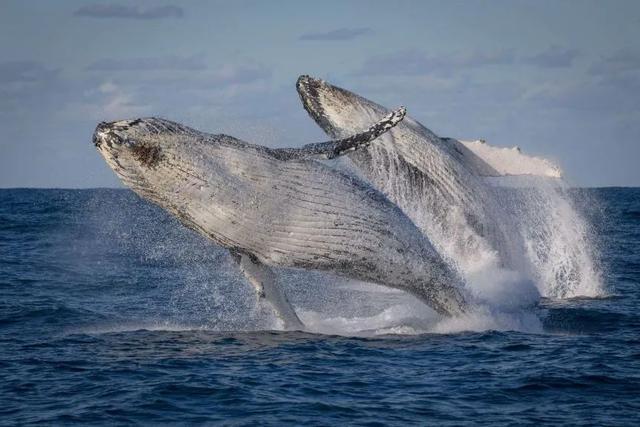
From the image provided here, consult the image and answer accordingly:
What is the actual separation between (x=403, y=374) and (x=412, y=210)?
523cm

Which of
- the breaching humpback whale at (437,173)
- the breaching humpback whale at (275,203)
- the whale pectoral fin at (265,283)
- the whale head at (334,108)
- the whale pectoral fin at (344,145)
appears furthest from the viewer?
the whale head at (334,108)

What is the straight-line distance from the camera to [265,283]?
13.7 m

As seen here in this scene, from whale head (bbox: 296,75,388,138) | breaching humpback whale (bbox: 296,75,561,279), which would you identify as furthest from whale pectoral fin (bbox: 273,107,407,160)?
whale head (bbox: 296,75,388,138)

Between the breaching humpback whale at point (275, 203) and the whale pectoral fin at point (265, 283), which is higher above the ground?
the breaching humpback whale at point (275, 203)

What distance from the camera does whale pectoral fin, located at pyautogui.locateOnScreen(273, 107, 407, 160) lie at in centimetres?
1297

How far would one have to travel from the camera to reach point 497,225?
16375mm

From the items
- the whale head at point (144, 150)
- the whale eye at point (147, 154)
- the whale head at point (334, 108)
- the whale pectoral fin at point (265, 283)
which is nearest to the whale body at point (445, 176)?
the whale head at point (334, 108)

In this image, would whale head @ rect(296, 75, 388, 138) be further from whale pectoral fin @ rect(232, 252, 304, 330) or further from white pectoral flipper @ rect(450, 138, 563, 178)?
whale pectoral fin @ rect(232, 252, 304, 330)

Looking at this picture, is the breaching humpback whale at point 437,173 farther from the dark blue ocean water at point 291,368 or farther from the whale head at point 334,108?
the dark blue ocean water at point 291,368

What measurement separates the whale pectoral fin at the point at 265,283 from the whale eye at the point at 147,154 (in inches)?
77.6

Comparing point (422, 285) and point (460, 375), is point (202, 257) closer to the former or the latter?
point (422, 285)

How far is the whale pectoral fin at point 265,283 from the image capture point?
13.5 m

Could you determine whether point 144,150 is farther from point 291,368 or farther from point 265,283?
point 291,368

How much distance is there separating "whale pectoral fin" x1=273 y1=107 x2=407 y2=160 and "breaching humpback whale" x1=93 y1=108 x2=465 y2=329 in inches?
0.5
